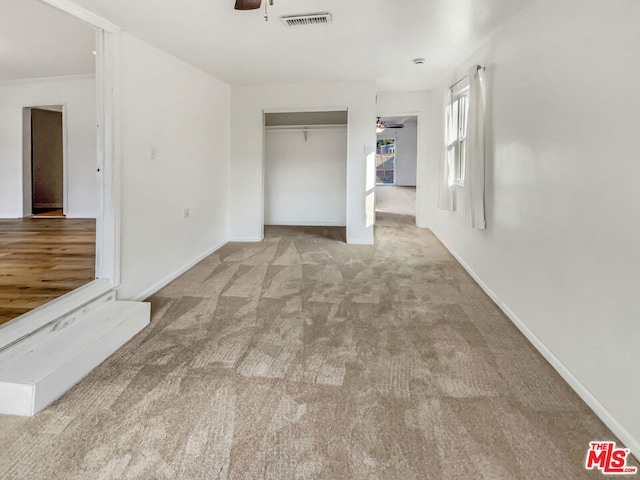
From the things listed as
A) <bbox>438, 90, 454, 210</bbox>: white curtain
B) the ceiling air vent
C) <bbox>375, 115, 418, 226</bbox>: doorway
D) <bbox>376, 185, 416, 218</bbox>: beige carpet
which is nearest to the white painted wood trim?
the ceiling air vent

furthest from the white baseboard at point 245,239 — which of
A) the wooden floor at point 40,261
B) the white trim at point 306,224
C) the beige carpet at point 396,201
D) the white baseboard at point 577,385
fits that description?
the beige carpet at point 396,201

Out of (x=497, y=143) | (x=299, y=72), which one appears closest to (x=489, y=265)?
(x=497, y=143)

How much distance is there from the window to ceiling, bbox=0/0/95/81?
409 cm

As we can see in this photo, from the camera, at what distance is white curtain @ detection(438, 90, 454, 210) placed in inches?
197

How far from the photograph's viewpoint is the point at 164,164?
3.91m

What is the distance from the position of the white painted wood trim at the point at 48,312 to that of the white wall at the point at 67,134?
4.71 m

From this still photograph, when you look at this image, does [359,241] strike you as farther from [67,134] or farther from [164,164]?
[67,134]

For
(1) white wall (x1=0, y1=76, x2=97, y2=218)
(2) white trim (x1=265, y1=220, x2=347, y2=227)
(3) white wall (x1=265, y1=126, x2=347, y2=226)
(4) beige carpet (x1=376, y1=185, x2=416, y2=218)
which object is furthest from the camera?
(4) beige carpet (x1=376, y1=185, x2=416, y2=218)

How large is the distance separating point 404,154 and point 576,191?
13610 millimetres

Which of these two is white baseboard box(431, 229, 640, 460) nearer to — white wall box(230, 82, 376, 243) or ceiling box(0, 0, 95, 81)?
white wall box(230, 82, 376, 243)

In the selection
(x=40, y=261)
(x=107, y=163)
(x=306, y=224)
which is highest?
(x=107, y=163)

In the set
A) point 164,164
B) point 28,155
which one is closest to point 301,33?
point 164,164

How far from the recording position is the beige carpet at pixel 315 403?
156 centimetres

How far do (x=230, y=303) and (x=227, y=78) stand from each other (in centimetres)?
333
